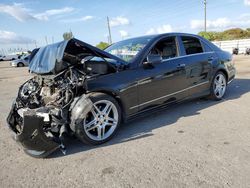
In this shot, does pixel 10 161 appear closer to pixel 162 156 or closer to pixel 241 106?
pixel 162 156

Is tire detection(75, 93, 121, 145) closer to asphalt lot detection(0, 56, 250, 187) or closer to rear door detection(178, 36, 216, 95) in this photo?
asphalt lot detection(0, 56, 250, 187)

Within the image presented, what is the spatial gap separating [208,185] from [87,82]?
2019 mm

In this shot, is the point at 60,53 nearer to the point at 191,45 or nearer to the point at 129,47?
the point at 129,47

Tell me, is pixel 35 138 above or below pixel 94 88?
below

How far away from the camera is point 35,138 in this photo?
9.66 ft

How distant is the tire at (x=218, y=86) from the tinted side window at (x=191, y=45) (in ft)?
2.58

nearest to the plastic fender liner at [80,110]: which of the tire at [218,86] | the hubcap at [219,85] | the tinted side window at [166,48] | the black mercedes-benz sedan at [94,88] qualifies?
the black mercedes-benz sedan at [94,88]

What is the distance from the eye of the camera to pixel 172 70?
430 cm

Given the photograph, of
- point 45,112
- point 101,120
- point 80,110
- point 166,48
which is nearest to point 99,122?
point 101,120

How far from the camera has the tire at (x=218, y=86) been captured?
17.3ft

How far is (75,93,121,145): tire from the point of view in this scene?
3.28 meters

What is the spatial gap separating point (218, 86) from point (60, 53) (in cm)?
373

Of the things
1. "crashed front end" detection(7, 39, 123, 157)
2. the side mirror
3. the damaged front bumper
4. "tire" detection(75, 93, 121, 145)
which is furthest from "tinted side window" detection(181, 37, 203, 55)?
the damaged front bumper

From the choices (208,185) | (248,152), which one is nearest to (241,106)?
(248,152)
